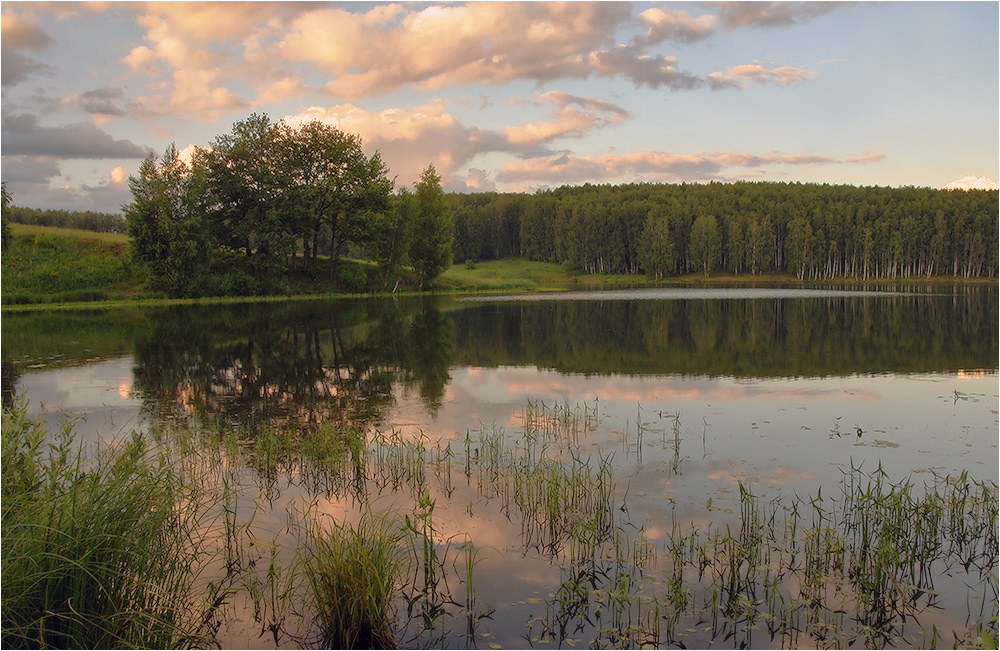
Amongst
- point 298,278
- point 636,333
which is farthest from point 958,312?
point 298,278

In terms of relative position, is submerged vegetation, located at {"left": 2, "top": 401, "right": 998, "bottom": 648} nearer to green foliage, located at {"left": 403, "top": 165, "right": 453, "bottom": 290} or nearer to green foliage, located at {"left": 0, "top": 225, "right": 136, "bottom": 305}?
green foliage, located at {"left": 0, "top": 225, "right": 136, "bottom": 305}

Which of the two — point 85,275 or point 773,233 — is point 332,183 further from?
point 773,233

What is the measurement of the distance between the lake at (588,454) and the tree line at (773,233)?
93.2 meters

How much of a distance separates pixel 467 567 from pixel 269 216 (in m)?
57.8

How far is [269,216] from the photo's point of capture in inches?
2343

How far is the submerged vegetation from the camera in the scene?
533 cm

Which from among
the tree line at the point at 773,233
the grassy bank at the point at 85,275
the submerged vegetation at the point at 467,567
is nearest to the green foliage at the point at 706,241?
the tree line at the point at 773,233

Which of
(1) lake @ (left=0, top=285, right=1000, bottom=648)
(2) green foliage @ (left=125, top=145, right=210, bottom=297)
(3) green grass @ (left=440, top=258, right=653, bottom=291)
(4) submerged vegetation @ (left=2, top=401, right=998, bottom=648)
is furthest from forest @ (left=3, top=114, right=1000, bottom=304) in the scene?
(4) submerged vegetation @ (left=2, top=401, right=998, bottom=648)

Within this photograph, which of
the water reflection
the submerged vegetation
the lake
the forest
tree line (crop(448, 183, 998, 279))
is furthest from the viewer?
tree line (crop(448, 183, 998, 279))

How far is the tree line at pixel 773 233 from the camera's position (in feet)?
366

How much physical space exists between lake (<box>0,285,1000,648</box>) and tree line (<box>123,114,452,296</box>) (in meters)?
27.5

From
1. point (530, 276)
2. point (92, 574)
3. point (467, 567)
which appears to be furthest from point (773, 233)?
point (92, 574)

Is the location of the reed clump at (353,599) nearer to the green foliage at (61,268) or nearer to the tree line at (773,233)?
the green foliage at (61,268)

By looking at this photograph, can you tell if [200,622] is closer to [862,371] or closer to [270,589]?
[270,589]
